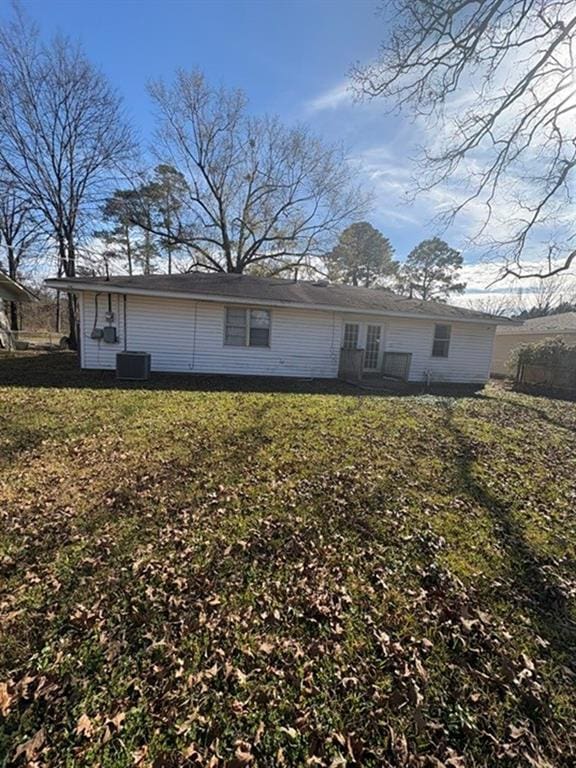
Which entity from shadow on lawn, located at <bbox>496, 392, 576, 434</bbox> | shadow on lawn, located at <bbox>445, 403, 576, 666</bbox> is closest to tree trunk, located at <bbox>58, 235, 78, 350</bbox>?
shadow on lawn, located at <bbox>496, 392, 576, 434</bbox>

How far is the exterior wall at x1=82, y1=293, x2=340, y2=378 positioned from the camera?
36.3 ft

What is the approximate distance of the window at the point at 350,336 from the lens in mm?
13219

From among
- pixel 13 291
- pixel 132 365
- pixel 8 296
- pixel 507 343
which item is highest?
pixel 13 291

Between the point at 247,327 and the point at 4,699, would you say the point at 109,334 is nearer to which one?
the point at 247,327

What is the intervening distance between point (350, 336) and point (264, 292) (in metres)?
3.48

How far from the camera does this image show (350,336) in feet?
43.7

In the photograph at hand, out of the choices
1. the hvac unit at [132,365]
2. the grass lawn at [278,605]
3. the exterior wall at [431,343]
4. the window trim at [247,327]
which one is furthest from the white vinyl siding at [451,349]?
the grass lawn at [278,605]

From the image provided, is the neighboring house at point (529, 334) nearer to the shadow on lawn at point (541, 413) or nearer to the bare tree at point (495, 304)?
the shadow on lawn at point (541, 413)

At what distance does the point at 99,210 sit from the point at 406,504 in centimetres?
2323

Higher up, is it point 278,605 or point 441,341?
point 441,341

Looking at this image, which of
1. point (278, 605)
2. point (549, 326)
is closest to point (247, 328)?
point (278, 605)

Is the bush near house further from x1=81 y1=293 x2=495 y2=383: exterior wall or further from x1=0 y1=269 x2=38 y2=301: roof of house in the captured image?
x1=0 y1=269 x2=38 y2=301: roof of house

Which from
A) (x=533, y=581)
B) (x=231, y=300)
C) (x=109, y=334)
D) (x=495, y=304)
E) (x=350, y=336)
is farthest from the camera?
(x=495, y=304)

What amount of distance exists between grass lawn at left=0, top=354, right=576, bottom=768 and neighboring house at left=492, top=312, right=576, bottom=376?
57.7 ft
